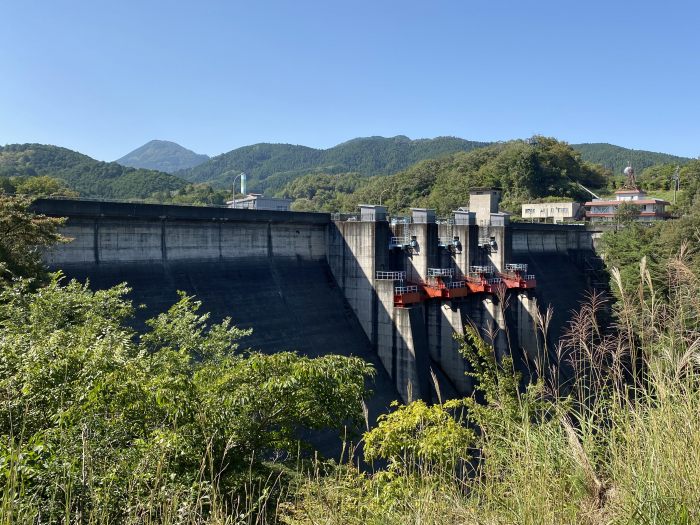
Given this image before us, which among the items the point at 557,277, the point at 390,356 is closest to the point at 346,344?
the point at 390,356

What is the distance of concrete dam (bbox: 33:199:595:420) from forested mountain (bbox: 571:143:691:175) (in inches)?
5646

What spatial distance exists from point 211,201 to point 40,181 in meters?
33.8

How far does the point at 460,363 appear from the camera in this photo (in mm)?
21297

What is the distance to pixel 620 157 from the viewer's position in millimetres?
166375

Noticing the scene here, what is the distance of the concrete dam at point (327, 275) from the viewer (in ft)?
51.9

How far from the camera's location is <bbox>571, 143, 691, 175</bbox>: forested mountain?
152000 mm

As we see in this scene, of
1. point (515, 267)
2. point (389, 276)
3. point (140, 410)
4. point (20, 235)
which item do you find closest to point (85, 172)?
point (515, 267)

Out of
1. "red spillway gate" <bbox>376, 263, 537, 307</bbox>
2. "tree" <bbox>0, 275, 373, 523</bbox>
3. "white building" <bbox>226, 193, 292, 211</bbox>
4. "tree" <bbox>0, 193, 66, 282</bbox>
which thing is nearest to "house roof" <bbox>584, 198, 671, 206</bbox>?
"red spillway gate" <bbox>376, 263, 537, 307</bbox>

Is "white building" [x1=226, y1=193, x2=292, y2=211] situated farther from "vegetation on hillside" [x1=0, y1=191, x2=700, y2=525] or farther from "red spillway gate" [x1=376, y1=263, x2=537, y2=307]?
"vegetation on hillside" [x1=0, y1=191, x2=700, y2=525]

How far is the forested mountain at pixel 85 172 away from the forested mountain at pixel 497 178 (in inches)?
1487

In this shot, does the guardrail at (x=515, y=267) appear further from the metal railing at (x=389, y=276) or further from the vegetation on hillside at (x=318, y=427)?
the vegetation on hillside at (x=318, y=427)

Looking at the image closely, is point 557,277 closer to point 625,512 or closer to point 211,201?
point 625,512

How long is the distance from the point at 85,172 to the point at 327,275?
312ft

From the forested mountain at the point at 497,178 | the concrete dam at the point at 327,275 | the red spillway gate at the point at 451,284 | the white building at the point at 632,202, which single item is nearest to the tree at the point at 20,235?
the concrete dam at the point at 327,275
